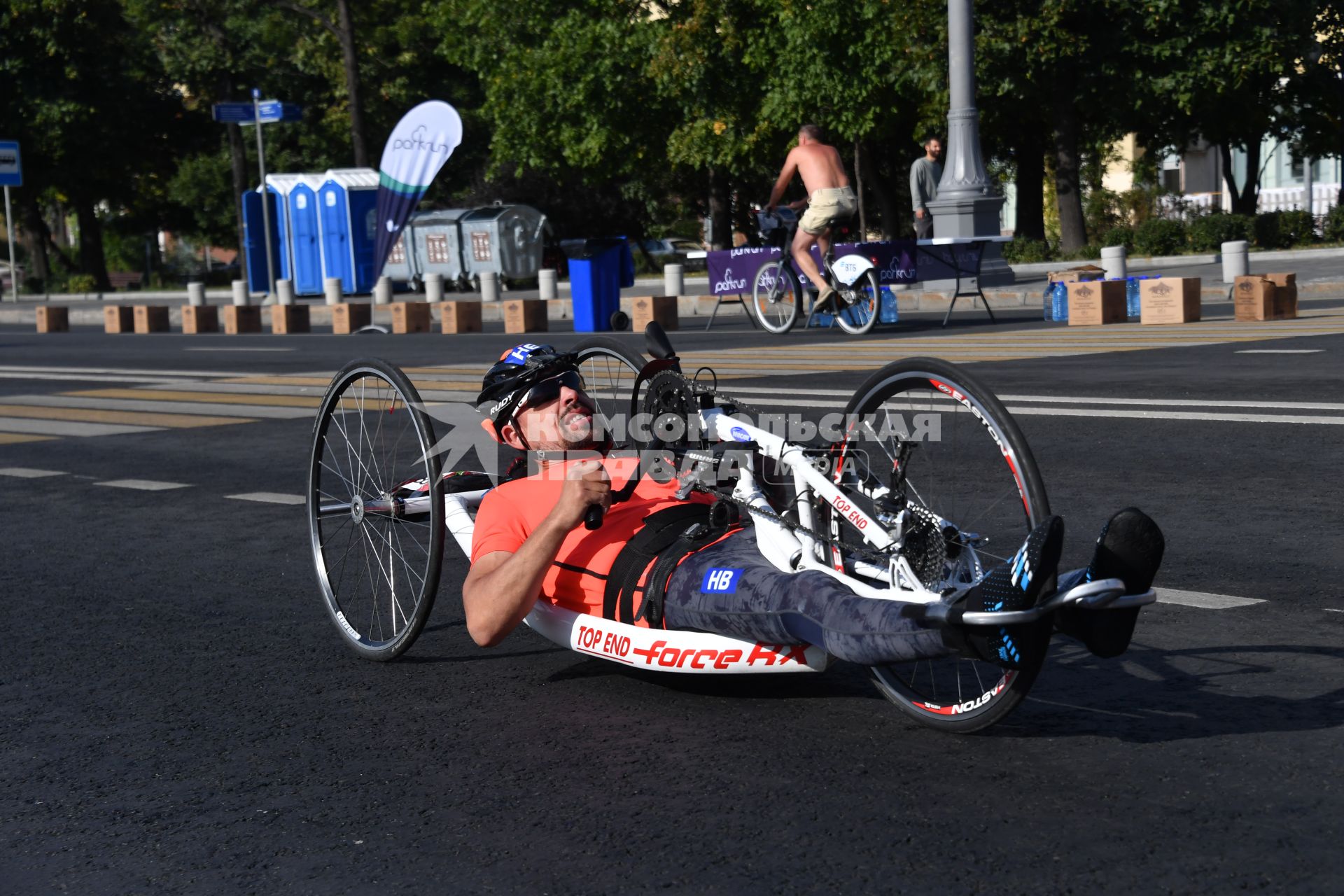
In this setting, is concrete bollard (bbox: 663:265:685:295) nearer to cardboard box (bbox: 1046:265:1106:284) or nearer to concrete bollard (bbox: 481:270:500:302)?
concrete bollard (bbox: 481:270:500:302)

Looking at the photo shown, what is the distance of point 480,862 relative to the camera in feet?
10.9

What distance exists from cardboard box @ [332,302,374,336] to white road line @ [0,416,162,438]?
13.3 m

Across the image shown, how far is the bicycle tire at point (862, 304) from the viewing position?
55.3 ft

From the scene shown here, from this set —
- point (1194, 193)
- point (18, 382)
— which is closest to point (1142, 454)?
point (18, 382)

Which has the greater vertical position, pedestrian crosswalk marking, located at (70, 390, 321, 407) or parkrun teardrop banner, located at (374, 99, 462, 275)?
parkrun teardrop banner, located at (374, 99, 462, 275)

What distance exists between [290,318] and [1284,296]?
52.8 feet

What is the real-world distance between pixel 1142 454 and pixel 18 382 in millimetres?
12379

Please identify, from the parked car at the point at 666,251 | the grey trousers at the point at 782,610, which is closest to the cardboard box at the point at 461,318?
the grey trousers at the point at 782,610

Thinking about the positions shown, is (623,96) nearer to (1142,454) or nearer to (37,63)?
(37,63)

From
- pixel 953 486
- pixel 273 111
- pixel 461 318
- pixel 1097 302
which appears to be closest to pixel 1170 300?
pixel 1097 302

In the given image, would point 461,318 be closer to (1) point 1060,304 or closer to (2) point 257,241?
(1) point 1060,304

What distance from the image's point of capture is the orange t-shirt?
14.7ft

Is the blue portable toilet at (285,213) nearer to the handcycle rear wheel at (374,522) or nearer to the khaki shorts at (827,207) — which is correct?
the khaki shorts at (827,207)

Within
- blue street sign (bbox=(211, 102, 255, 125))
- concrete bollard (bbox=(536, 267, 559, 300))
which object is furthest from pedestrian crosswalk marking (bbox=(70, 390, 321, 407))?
blue street sign (bbox=(211, 102, 255, 125))
